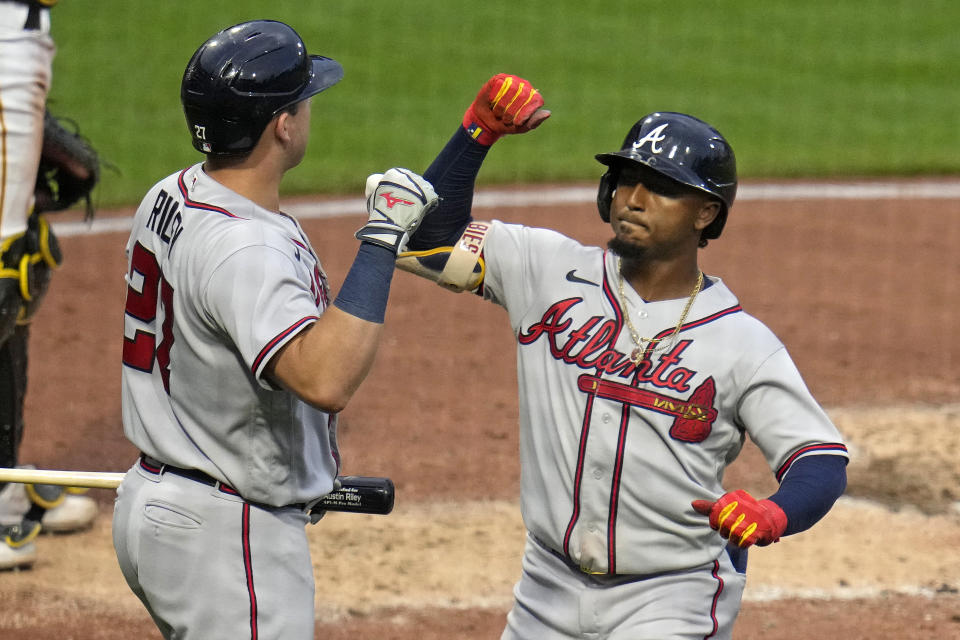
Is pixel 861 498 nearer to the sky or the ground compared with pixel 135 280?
nearer to the ground

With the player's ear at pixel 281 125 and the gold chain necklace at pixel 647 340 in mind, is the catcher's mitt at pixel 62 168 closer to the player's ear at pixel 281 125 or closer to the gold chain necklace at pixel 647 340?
the player's ear at pixel 281 125

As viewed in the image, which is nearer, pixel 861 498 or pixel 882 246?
pixel 861 498

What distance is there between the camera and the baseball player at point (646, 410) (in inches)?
116

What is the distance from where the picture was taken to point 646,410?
117 inches

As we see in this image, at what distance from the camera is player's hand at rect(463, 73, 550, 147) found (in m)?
3.19

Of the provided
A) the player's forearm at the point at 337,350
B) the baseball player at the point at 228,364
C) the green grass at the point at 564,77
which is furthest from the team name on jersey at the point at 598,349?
the green grass at the point at 564,77

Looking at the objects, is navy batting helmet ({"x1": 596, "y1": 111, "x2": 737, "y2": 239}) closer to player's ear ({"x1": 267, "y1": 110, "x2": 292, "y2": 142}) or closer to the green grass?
player's ear ({"x1": 267, "y1": 110, "x2": 292, "y2": 142})

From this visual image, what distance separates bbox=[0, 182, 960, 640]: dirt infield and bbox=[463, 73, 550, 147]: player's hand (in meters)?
1.73

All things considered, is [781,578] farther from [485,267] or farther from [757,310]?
[757,310]

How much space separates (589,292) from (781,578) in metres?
1.98

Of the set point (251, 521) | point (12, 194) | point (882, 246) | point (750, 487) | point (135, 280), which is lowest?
point (882, 246)

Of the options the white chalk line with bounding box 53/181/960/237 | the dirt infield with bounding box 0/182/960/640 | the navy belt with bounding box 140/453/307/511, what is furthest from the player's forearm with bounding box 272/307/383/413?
the white chalk line with bounding box 53/181/960/237

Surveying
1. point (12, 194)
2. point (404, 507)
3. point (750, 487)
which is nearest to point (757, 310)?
point (750, 487)

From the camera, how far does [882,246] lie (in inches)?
348
